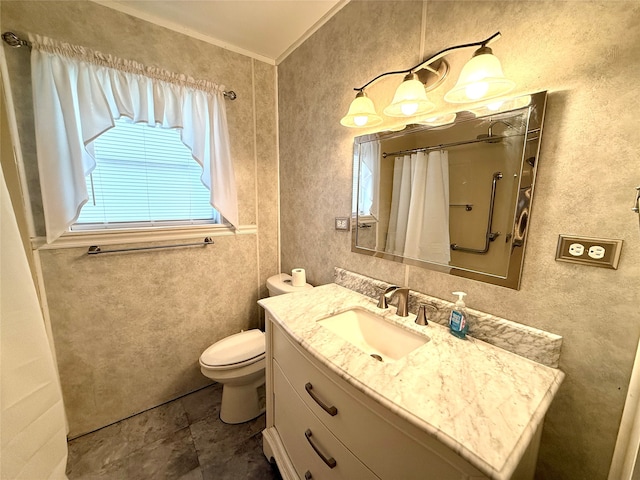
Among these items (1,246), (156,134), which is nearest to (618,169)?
(1,246)

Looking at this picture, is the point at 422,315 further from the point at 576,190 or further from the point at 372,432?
the point at 576,190

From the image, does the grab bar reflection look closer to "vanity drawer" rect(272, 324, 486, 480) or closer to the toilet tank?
"vanity drawer" rect(272, 324, 486, 480)

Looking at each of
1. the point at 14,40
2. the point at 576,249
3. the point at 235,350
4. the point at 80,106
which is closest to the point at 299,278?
the point at 235,350

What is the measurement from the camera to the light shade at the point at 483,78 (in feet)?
2.50

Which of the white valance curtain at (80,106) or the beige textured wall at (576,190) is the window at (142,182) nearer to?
the white valance curtain at (80,106)

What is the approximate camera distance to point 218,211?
68.1 inches

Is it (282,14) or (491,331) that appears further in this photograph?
(282,14)

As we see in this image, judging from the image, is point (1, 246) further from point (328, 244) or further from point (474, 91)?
point (474, 91)

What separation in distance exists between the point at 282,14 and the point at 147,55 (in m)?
0.84

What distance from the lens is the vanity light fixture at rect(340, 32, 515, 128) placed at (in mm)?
768

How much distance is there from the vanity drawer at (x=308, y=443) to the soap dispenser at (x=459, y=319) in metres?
0.54

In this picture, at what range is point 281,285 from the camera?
1843 mm

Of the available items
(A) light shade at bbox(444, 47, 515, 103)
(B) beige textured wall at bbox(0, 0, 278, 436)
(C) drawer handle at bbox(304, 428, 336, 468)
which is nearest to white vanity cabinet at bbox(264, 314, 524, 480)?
(C) drawer handle at bbox(304, 428, 336, 468)

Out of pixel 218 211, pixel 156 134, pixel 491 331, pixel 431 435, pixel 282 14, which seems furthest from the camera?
pixel 218 211
